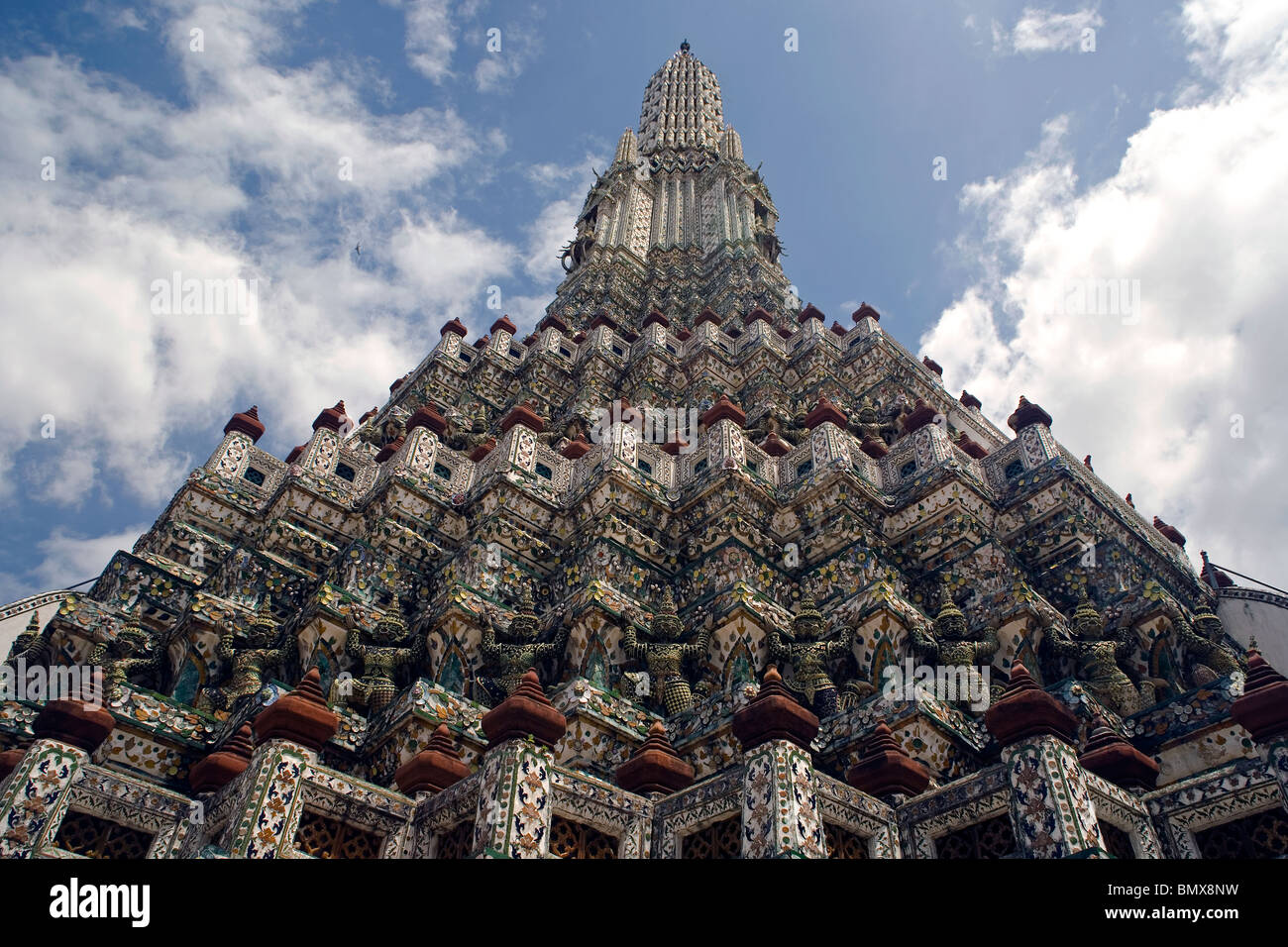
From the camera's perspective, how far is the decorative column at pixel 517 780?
684 centimetres

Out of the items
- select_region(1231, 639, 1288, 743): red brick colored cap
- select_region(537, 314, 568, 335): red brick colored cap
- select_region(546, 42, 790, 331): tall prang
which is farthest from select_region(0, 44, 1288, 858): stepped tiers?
select_region(546, 42, 790, 331): tall prang

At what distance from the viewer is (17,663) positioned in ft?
37.6

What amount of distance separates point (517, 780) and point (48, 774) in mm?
3946

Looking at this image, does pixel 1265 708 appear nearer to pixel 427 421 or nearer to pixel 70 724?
pixel 70 724

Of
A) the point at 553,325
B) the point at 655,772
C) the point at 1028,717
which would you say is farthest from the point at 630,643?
the point at 553,325

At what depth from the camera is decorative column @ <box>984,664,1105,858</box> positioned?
22.3 feet

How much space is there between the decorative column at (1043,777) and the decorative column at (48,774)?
25.0 feet

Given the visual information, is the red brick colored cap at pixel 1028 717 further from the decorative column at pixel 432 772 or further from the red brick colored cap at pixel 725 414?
the red brick colored cap at pixel 725 414

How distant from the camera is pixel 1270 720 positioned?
7359 mm

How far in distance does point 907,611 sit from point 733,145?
36471 mm

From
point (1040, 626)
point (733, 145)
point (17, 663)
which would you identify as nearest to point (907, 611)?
point (1040, 626)

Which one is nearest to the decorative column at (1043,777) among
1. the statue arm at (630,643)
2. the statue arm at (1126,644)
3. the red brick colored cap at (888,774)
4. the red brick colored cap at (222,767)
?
the red brick colored cap at (888,774)
